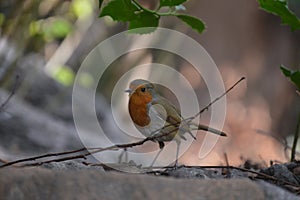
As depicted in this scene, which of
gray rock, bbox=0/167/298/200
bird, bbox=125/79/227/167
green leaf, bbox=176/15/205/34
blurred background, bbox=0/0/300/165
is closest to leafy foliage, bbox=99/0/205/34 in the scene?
green leaf, bbox=176/15/205/34

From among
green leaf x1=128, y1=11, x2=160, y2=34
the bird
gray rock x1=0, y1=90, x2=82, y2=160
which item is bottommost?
gray rock x1=0, y1=90, x2=82, y2=160

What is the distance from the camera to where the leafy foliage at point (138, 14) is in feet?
6.20

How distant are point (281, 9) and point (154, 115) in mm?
500

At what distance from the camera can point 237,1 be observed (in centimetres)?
830

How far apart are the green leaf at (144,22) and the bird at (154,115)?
0.18 metres

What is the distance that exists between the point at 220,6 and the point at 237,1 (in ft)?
1.05

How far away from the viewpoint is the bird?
197cm

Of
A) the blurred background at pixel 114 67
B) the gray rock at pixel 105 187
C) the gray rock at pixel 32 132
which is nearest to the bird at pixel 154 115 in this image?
the gray rock at pixel 105 187

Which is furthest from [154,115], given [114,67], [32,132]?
[114,67]

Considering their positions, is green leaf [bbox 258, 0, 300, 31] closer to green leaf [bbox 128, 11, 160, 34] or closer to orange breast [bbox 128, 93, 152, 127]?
green leaf [bbox 128, 11, 160, 34]

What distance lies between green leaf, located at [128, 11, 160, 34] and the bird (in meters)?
0.18

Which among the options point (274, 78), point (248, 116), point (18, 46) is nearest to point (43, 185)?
point (18, 46)

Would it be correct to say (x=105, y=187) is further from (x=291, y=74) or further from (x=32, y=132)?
(x=32, y=132)

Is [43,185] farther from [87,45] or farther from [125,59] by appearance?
[87,45]
